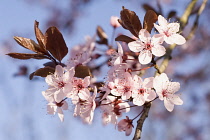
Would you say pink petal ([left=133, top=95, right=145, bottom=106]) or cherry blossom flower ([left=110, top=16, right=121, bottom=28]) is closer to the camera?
pink petal ([left=133, top=95, right=145, bottom=106])

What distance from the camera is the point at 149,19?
107 cm

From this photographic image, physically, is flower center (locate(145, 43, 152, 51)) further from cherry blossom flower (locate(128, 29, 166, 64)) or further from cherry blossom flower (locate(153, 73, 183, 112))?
cherry blossom flower (locate(153, 73, 183, 112))

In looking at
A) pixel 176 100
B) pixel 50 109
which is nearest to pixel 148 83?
pixel 176 100

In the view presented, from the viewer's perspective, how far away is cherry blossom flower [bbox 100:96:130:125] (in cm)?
115

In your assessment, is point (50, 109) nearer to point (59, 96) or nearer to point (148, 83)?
point (59, 96)

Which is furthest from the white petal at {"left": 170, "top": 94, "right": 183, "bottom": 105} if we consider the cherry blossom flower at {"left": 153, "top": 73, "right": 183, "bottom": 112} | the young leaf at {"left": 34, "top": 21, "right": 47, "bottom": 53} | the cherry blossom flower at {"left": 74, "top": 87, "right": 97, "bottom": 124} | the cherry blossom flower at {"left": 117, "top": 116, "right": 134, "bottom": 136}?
the young leaf at {"left": 34, "top": 21, "right": 47, "bottom": 53}

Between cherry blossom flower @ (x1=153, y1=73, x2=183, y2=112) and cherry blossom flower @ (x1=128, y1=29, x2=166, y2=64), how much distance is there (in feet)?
0.28

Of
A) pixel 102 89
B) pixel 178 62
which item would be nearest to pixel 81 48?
pixel 102 89

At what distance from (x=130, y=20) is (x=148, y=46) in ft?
0.41

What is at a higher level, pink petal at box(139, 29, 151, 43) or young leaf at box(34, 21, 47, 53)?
pink petal at box(139, 29, 151, 43)

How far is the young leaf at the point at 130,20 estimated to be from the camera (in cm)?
105

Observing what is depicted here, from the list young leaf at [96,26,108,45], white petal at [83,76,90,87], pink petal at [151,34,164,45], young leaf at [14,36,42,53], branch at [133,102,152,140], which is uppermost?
young leaf at [96,26,108,45]

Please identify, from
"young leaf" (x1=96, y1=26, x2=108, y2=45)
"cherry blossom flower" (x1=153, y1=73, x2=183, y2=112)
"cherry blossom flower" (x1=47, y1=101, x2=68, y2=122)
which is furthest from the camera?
"young leaf" (x1=96, y1=26, x2=108, y2=45)

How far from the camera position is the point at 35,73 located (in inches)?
41.8
